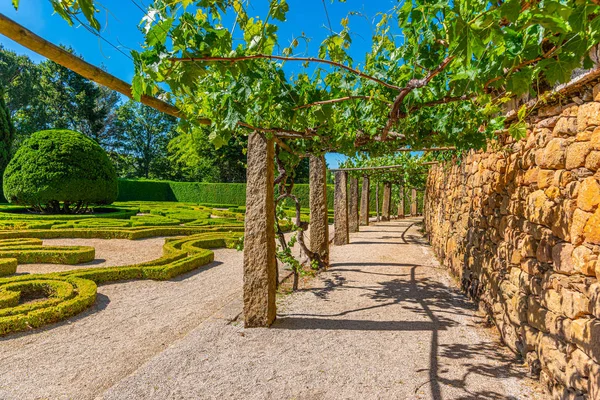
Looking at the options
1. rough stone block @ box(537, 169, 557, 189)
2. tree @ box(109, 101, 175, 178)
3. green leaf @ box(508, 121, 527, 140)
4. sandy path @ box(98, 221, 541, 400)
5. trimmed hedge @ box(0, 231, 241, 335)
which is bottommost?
sandy path @ box(98, 221, 541, 400)

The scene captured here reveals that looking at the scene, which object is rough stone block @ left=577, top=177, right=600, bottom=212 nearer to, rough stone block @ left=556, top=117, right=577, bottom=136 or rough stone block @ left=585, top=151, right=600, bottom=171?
rough stone block @ left=585, top=151, right=600, bottom=171

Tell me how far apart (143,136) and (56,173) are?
2404cm

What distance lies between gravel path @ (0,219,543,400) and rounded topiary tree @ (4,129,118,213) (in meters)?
9.20

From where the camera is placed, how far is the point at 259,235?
387cm

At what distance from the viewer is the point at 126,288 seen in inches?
217

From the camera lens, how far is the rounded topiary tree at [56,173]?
12523mm

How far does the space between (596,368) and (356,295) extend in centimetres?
334

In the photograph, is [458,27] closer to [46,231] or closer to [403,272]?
[403,272]

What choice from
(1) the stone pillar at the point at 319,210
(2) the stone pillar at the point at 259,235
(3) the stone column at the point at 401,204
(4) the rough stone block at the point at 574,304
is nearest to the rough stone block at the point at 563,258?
(4) the rough stone block at the point at 574,304

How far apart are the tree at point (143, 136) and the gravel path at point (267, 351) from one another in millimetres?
31326

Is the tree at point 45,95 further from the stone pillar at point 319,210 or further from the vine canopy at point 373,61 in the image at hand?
the vine canopy at point 373,61

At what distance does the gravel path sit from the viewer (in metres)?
2.77

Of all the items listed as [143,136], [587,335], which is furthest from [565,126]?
[143,136]

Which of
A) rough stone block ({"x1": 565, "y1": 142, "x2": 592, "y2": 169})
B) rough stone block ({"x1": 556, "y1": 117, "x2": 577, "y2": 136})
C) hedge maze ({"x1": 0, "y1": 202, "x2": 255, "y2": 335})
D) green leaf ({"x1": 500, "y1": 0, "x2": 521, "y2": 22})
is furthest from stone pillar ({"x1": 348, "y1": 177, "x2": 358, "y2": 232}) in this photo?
green leaf ({"x1": 500, "y1": 0, "x2": 521, "y2": 22})
